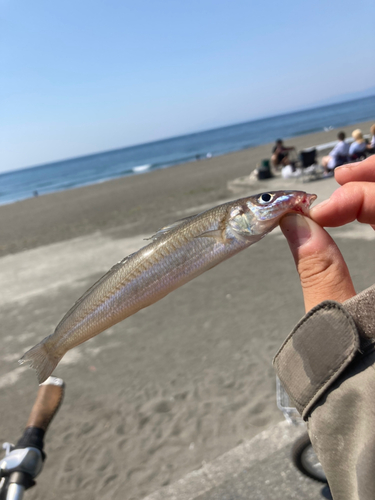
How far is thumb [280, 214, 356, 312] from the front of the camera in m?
1.74

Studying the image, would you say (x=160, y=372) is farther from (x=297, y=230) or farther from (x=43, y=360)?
(x=297, y=230)

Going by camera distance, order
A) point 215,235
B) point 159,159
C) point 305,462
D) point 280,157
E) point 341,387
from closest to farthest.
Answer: point 341,387, point 215,235, point 305,462, point 280,157, point 159,159

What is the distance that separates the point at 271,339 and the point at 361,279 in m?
2.61

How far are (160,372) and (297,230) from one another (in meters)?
4.78

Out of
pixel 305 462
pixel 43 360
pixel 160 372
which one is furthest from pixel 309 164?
pixel 43 360

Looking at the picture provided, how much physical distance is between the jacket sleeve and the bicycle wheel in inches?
99.5

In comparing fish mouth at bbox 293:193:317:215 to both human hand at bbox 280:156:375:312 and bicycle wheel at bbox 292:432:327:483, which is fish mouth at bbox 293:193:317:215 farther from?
bicycle wheel at bbox 292:432:327:483

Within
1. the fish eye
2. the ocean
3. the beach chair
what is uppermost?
the ocean

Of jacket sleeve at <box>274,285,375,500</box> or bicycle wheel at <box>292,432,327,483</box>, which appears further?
bicycle wheel at <box>292,432,327,483</box>

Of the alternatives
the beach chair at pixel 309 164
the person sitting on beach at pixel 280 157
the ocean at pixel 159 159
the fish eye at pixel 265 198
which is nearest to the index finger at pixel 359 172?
the fish eye at pixel 265 198

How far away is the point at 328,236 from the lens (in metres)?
1.90

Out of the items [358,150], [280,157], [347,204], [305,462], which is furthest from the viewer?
[280,157]

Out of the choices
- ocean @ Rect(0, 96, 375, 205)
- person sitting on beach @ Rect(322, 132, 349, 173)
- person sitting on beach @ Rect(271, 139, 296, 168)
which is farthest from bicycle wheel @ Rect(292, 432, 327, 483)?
ocean @ Rect(0, 96, 375, 205)

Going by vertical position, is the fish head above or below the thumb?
above
